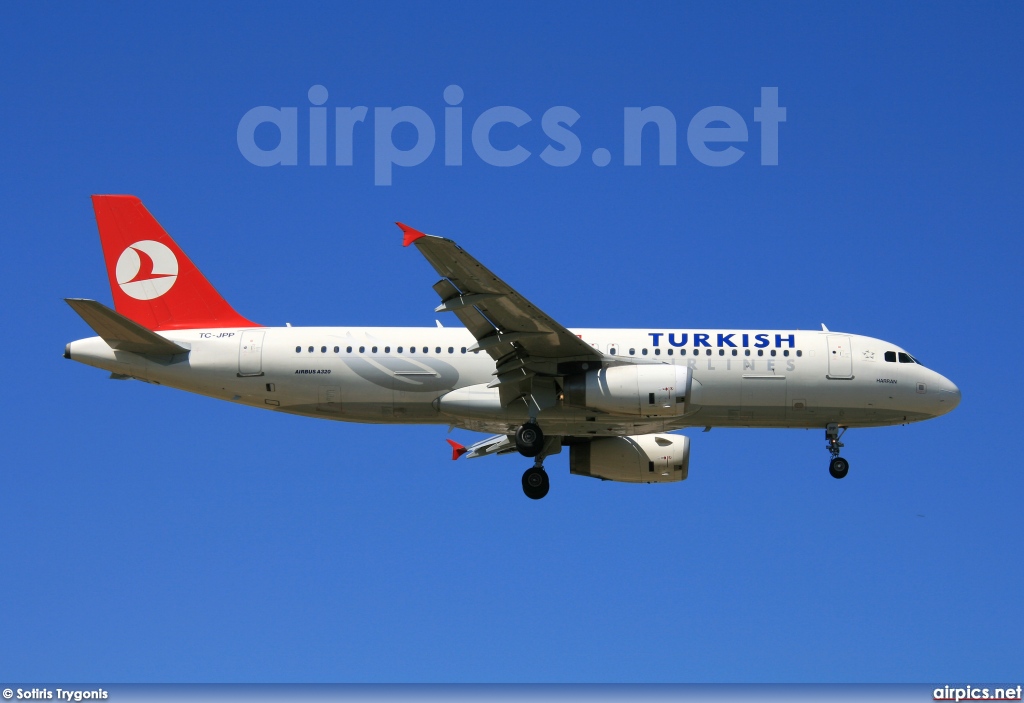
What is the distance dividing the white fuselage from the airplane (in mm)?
37

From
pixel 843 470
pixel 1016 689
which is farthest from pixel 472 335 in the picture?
pixel 1016 689

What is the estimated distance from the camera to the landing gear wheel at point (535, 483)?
33875mm

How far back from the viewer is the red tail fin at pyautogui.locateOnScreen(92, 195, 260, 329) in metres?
34.8

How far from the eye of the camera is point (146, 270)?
35.5 meters

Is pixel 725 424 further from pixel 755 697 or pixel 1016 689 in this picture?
pixel 1016 689

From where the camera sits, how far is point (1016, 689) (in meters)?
27.4

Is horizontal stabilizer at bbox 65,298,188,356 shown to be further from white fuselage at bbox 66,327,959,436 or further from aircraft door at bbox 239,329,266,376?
aircraft door at bbox 239,329,266,376

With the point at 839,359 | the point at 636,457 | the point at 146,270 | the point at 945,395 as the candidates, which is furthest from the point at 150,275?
the point at 945,395

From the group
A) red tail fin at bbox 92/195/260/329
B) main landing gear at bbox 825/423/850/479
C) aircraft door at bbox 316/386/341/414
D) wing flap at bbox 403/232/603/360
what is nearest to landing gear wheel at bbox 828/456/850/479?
main landing gear at bbox 825/423/850/479

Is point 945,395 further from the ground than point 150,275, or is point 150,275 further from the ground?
point 150,275

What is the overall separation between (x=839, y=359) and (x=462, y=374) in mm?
10020

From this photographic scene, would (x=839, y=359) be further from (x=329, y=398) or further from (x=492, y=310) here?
(x=329, y=398)

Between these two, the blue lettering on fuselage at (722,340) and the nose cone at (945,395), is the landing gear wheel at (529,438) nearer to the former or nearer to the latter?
the blue lettering on fuselage at (722,340)

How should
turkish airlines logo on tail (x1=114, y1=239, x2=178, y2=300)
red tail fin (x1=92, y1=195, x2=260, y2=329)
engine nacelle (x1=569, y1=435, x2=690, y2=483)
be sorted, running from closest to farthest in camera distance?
red tail fin (x1=92, y1=195, x2=260, y2=329), turkish airlines logo on tail (x1=114, y1=239, x2=178, y2=300), engine nacelle (x1=569, y1=435, x2=690, y2=483)
